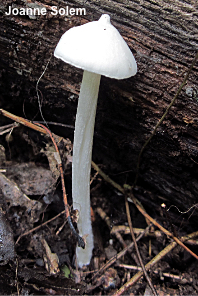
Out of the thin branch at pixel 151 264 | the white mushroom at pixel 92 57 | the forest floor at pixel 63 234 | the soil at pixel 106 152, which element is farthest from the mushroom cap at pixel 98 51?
the thin branch at pixel 151 264

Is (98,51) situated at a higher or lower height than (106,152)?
higher

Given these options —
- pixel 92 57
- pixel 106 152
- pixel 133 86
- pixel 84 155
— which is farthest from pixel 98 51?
pixel 106 152

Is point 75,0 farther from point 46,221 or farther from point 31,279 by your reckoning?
point 31,279

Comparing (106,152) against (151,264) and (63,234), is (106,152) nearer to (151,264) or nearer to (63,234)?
(63,234)

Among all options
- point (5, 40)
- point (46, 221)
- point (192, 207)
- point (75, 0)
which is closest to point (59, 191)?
point (46, 221)

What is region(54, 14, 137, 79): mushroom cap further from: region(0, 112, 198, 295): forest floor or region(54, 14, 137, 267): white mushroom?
region(0, 112, 198, 295): forest floor

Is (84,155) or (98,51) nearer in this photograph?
(98,51)
